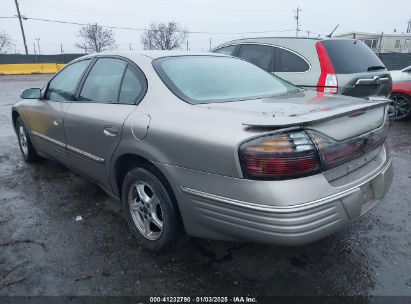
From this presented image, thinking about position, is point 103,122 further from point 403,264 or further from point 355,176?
point 403,264

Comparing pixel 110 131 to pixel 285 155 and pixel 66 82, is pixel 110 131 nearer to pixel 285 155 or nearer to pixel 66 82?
pixel 66 82

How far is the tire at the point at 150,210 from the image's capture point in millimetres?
2492

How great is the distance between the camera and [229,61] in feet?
11.0

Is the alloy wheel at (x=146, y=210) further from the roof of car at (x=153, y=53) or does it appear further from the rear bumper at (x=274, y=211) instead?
the roof of car at (x=153, y=53)

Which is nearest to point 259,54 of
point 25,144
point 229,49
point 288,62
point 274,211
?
point 288,62

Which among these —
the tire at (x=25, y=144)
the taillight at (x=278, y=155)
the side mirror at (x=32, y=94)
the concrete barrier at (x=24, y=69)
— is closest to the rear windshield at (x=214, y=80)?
the taillight at (x=278, y=155)

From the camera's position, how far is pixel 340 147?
6.91 feet

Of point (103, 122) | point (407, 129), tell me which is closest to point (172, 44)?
point (407, 129)

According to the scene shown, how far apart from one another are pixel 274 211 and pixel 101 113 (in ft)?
5.87

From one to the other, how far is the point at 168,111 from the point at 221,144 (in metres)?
0.59

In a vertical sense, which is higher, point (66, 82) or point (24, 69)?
point (66, 82)

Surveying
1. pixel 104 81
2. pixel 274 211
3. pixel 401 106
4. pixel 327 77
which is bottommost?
pixel 401 106

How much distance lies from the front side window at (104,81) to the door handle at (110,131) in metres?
0.26

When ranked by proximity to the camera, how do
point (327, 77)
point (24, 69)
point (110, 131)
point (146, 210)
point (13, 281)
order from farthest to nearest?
point (24, 69) < point (327, 77) < point (110, 131) < point (146, 210) < point (13, 281)
